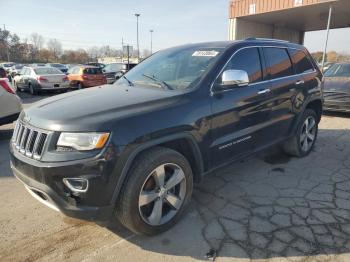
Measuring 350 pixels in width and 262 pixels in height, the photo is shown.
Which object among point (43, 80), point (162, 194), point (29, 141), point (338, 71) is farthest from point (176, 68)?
point (43, 80)

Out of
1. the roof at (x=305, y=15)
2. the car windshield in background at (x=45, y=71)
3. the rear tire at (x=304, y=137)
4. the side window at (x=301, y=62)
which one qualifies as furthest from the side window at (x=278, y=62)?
the roof at (x=305, y=15)

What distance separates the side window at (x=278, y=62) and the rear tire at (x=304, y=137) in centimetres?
89

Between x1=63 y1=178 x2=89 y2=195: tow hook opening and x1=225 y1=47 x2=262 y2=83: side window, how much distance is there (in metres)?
2.03

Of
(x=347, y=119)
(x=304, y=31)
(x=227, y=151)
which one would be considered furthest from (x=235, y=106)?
(x=304, y=31)

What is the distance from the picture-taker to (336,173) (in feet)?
13.9

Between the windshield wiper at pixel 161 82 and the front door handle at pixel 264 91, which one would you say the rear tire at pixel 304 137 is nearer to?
the front door handle at pixel 264 91

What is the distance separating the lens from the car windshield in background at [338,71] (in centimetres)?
854

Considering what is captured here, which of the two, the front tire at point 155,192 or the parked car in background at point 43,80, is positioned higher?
the parked car in background at point 43,80

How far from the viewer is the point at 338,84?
7.95 meters

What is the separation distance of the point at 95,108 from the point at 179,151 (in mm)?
933

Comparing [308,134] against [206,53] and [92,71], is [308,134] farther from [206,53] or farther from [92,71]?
[92,71]

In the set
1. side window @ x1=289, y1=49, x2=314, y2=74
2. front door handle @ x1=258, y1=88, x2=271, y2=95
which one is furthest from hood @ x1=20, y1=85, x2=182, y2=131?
side window @ x1=289, y1=49, x2=314, y2=74

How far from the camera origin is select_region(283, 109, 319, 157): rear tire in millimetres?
4680

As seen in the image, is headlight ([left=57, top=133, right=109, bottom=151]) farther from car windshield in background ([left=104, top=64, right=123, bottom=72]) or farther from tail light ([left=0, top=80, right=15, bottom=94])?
car windshield in background ([left=104, top=64, right=123, bottom=72])
